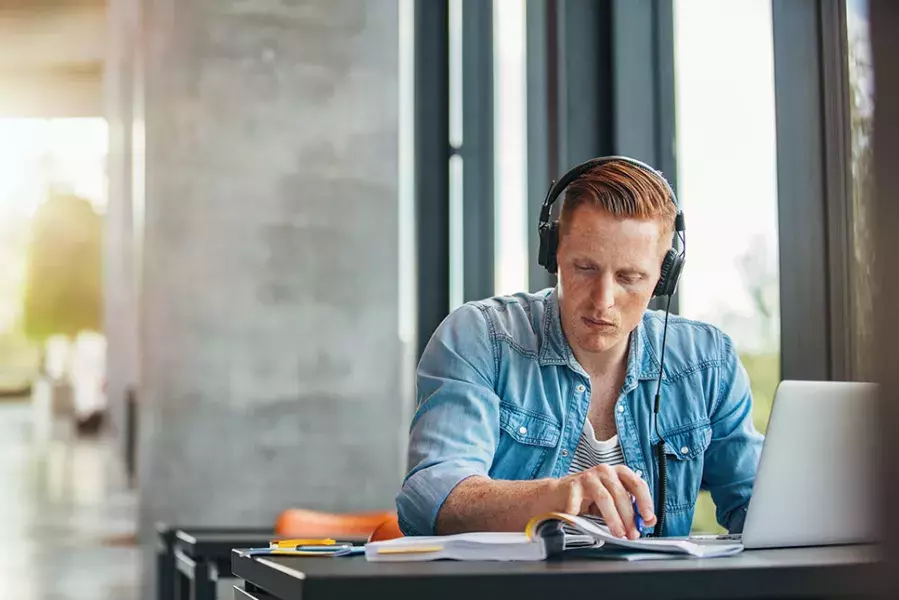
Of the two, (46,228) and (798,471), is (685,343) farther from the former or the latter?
(46,228)

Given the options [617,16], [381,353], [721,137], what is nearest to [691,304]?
[721,137]

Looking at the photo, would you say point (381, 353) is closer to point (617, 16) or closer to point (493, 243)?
point (493, 243)

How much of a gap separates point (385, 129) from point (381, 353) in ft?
3.08

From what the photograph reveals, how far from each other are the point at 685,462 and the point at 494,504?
1.51 ft

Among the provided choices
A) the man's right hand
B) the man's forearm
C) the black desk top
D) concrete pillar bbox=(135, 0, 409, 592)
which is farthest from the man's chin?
concrete pillar bbox=(135, 0, 409, 592)

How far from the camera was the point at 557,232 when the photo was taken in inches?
67.9

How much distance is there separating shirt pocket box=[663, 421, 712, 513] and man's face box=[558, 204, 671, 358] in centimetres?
18

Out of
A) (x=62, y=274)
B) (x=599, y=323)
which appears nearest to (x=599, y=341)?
(x=599, y=323)

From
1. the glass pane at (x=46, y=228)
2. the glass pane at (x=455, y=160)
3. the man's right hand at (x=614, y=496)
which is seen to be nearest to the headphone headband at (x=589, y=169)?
the man's right hand at (x=614, y=496)

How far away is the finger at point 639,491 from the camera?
1178 mm

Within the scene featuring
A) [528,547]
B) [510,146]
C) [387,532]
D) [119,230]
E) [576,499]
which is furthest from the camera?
[119,230]

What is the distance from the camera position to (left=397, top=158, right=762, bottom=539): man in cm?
162

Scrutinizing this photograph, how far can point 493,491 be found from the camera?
1.35m

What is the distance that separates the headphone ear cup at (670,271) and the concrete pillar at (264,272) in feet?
9.68
